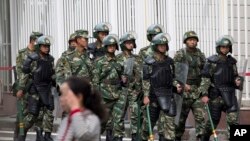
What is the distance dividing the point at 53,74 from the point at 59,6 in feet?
13.9

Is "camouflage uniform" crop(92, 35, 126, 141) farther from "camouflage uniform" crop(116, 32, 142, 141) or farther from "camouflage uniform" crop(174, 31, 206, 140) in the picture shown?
"camouflage uniform" crop(174, 31, 206, 140)

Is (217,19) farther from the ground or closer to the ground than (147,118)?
farther from the ground

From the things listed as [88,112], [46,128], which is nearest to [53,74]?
[46,128]

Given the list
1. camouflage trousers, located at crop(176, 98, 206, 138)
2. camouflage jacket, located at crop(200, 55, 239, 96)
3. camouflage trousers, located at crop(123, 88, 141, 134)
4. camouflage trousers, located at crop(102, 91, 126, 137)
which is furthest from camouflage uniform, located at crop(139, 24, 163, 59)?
camouflage jacket, located at crop(200, 55, 239, 96)

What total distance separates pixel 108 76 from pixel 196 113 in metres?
1.55

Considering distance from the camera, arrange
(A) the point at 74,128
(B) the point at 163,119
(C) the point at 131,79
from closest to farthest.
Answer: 1. (A) the point at 74,128
2. (B) the point at 163,119
3. (C) the point at 131,79

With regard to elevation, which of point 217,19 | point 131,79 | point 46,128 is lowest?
point 46,128

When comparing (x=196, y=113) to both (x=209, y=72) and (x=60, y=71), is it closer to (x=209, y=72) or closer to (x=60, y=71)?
(x=209, y=72)

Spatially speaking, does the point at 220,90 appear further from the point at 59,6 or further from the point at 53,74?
the point at 59,6

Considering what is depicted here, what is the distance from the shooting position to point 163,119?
39.9 feet

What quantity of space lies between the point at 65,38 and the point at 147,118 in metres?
5.64

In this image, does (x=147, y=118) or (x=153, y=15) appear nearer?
(x=147, y=118)

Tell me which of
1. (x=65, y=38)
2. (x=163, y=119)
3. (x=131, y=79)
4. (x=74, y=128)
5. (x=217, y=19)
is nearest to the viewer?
(x=74, y=128)

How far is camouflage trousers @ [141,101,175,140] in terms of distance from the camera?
1209 cm
